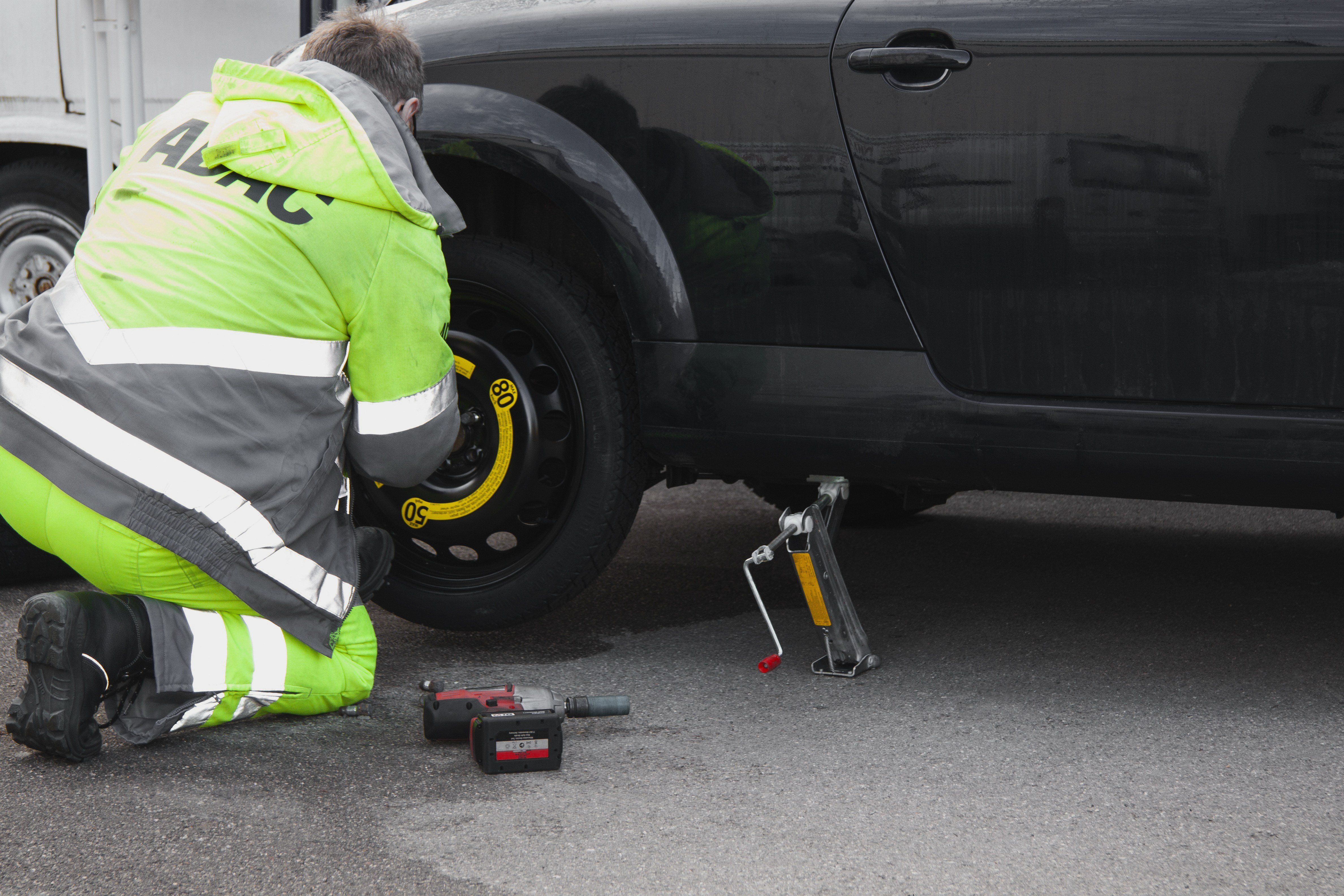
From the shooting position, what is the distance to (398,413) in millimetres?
2312

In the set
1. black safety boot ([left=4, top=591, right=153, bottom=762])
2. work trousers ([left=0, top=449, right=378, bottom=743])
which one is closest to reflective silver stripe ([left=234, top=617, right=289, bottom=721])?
work trousers ([left=0, top=449, right=378, bottom=743])

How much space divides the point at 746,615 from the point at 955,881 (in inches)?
51.3

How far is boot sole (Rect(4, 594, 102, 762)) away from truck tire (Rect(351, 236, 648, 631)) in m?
0.78

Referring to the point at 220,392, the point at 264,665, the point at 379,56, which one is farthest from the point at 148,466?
the point at 379,56

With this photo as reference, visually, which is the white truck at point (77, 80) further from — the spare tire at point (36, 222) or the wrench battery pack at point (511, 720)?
the wrench battery pack at point (511, 720)

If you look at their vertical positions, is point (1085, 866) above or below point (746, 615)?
above

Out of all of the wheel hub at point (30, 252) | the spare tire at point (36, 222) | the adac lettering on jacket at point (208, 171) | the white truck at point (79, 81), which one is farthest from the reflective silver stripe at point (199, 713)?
the wheel hub at point (30, 252)

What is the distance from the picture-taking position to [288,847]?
191 centimetres

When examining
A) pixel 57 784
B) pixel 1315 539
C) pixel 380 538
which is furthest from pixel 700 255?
pixel 1315 539

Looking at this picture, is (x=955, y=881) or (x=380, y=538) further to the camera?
(x=380, y=538)

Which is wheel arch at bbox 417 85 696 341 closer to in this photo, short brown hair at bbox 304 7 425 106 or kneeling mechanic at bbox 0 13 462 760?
short brown hair at bbox 304 7 425 106

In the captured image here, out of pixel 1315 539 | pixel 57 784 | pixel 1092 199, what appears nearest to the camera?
pixel 57 784

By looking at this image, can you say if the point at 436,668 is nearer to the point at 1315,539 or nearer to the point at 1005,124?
the point at 1005,124

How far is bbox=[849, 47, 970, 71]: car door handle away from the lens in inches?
92.0
